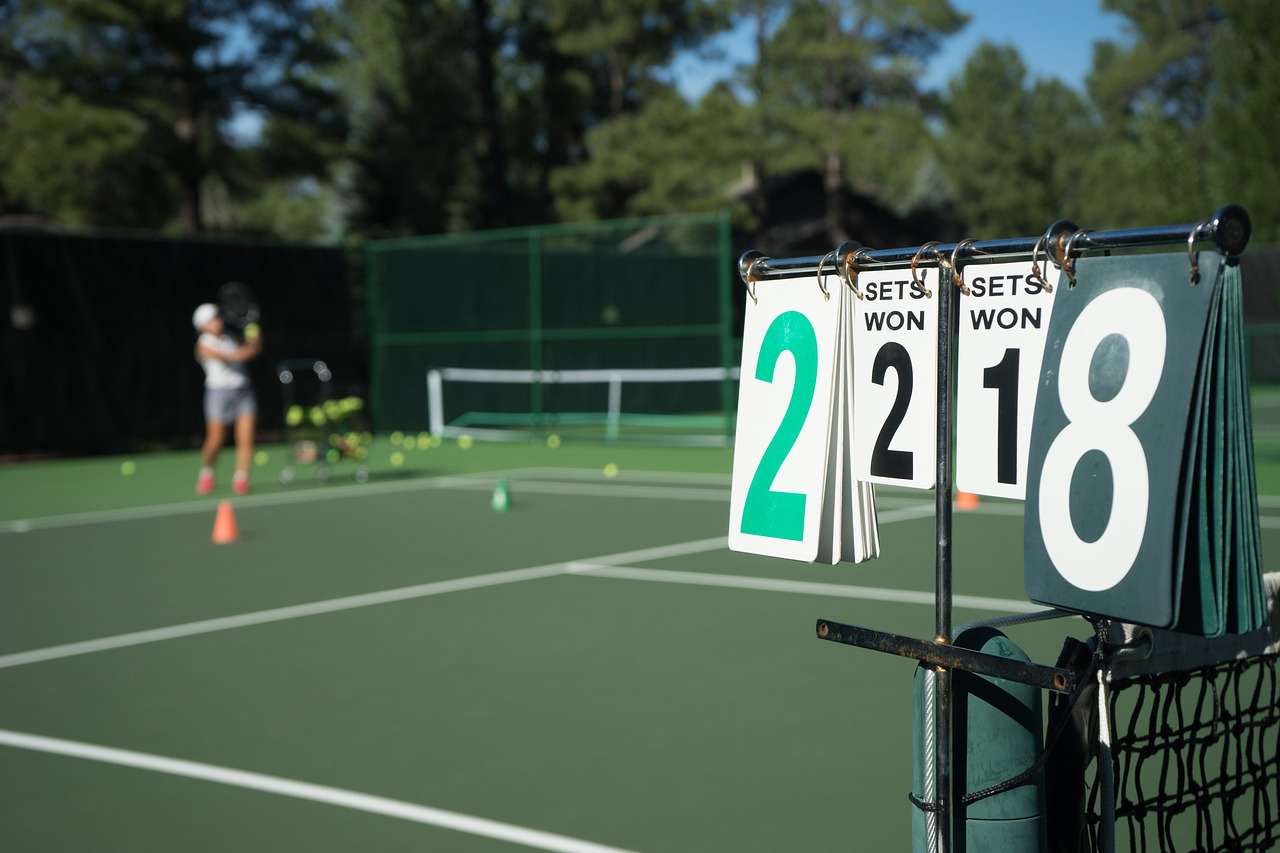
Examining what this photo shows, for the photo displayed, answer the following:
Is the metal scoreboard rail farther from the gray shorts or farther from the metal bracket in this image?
the gray shorts

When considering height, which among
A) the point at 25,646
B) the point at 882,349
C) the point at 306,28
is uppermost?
→ the point at 306,28

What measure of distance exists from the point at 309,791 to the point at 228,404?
25.5 feet

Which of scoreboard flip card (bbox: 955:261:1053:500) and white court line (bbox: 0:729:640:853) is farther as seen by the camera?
white court line (bbox: 0:729:640:853)

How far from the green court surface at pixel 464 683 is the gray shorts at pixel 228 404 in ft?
4.63

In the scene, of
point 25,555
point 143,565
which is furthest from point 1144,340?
point 25,555

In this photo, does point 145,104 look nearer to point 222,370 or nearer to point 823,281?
point 222,370

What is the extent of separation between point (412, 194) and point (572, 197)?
3781 mm

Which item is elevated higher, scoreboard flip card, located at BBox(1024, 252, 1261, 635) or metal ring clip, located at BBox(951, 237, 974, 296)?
metal ring clip, located at BBox(951, 237, 974, 296)

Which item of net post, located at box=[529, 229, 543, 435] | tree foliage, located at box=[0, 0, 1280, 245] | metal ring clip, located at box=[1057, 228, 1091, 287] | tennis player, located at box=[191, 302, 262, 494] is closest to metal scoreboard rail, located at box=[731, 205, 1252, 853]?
metal ring clip, located at box=[1057, 228, 1091, 287]

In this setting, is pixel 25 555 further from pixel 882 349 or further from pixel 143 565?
pixel 882 349

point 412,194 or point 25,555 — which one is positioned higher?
point 412,194

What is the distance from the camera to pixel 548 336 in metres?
17.9

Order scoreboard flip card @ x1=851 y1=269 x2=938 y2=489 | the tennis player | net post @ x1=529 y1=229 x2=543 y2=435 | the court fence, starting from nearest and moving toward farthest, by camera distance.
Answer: scoreboard flip card @ x1=851 y1=269 x2=938 y2=489
the tennis player
net post @ x1=529 y1=229 x2=543 y2=435
the court fence

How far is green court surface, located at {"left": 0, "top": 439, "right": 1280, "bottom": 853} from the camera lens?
3.63 meters
